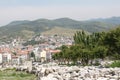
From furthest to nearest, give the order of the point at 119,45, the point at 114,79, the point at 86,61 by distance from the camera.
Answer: the point at 86,61, the point at 119,45, the point at 114,79

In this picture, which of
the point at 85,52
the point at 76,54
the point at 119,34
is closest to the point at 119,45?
the point at 119,34

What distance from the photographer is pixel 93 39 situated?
82250 mm

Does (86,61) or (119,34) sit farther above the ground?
(119,34)

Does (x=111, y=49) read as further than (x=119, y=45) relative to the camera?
Yes

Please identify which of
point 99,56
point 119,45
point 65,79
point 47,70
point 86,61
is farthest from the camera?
point 86,61

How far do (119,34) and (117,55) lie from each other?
2.88m

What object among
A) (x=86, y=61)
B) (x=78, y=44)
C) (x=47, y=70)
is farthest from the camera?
(x=78, y=44)

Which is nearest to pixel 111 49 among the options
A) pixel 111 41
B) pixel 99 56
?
pixel 111 41

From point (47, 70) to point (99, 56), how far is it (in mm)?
40282

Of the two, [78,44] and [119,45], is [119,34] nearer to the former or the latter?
[119,45]

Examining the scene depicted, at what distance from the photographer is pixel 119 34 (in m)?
52.3

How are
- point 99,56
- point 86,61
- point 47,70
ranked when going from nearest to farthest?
1. point 47,70
2. point 99,56
3. point 86,61

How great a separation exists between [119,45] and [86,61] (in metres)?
28.9

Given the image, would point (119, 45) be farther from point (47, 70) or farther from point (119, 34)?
point (47, 70)
